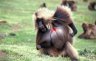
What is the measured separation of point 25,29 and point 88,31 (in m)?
3.66

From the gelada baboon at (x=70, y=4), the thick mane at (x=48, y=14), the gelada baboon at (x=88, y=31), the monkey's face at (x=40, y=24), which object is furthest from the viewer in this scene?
the gelada baboon at (x=70, y=4)

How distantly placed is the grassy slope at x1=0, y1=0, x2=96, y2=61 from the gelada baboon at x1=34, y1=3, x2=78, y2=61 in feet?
1.01

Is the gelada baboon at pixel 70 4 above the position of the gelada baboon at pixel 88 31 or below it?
above

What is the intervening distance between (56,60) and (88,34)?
12588mm

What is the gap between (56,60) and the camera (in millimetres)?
11359

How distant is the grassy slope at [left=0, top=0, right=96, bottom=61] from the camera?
1178cm

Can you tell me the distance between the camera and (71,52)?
11.9 meters

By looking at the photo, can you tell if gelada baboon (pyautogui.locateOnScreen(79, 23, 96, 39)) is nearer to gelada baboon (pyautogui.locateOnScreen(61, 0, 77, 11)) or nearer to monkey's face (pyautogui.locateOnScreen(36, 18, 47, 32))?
gelada baboon (pyautogui.locateOnScreen(61, 0, 77, 11))

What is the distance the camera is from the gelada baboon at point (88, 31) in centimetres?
2326

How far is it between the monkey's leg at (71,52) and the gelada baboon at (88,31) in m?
11.2

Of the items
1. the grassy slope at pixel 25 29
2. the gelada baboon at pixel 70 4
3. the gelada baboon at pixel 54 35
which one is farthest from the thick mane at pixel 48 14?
the gelada baboon at pixel 70 4

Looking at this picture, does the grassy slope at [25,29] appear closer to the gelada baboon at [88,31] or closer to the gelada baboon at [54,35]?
the gelada baboon at [54,35]

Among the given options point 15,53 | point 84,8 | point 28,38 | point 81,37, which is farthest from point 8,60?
point 84,8

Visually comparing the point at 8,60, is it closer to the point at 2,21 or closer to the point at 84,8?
the point at 2,21
